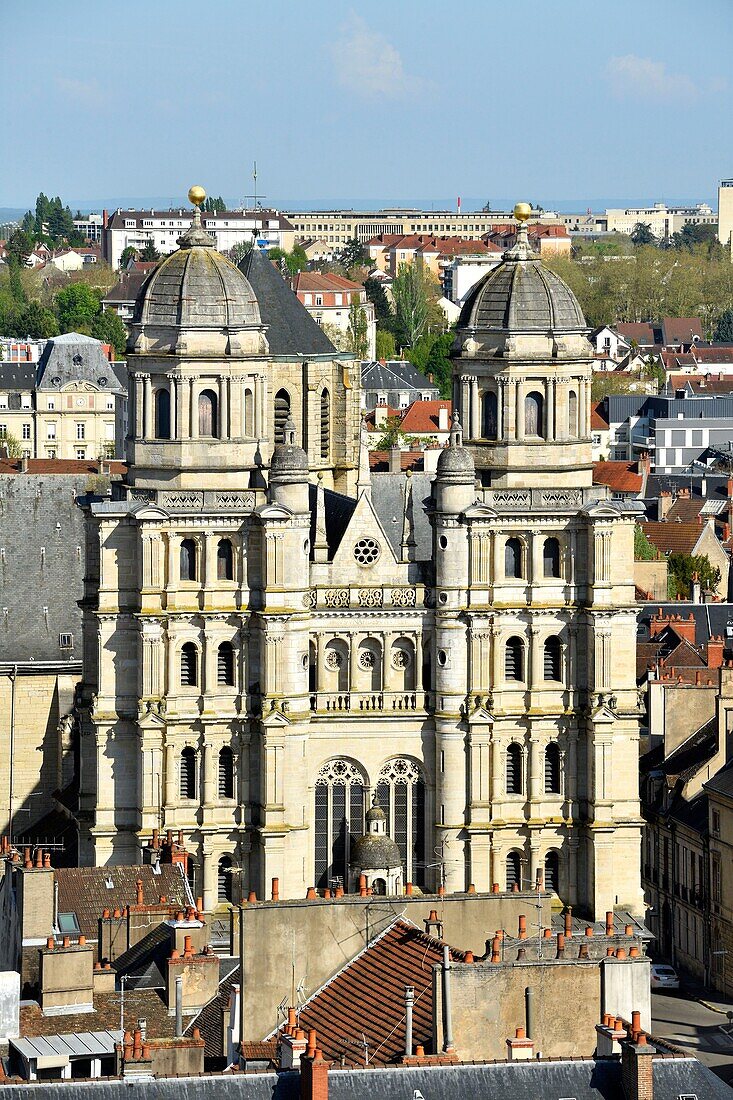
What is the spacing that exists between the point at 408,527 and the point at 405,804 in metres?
8.31

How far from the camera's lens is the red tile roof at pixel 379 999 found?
195 ft

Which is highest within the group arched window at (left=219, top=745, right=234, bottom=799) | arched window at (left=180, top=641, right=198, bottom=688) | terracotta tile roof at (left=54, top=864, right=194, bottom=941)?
arched window at (left=180, top=641, right=198, bottom=688)

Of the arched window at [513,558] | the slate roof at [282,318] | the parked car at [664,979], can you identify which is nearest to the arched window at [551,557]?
the arched window at [513,558]

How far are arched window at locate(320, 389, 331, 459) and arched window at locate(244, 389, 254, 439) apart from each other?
1070cm

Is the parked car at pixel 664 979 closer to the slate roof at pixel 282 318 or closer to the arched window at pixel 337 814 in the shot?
the arched window at pixel 337 814

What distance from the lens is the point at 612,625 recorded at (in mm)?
104750

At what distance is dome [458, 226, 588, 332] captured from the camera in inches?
4193

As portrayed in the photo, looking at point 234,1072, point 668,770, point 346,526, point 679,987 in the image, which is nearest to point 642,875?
point 668,770

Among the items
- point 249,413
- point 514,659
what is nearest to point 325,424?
point 249,413

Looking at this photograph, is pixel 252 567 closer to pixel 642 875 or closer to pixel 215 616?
pixel 215 616

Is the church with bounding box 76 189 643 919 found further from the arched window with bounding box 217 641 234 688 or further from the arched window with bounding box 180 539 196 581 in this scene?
the arched window with bounding box 217 641 234 688

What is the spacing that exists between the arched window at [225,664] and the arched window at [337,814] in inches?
150

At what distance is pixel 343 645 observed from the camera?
104m

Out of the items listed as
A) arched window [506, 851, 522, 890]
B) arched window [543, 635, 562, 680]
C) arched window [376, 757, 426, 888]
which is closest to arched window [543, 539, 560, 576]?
arched window [543, 635, 562, 680]
